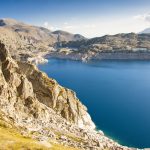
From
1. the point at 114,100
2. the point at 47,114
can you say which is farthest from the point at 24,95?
the point at 114,100

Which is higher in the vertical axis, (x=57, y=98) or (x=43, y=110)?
(x=57, y=98)

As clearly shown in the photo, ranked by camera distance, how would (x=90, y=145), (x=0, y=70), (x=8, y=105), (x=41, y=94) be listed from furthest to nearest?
1. (x=41, y=94)
2. (x=0, y=70)
3. (x=8, y=105)
4. (x=90, y=145)

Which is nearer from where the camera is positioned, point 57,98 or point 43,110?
point 43,110

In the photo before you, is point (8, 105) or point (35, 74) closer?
point (8, 105)

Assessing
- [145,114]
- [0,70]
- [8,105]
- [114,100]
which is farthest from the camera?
[114,100]

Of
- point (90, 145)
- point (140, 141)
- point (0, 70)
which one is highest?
point (0, 70)

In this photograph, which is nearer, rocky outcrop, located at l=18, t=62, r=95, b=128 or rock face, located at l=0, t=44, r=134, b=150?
rock face, located at l=0, t=44, r=134, b=150

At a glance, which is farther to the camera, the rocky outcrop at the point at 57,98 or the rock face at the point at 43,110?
the rocky outcrop at the point at 57,98

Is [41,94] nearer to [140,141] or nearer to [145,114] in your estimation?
[140,141]
